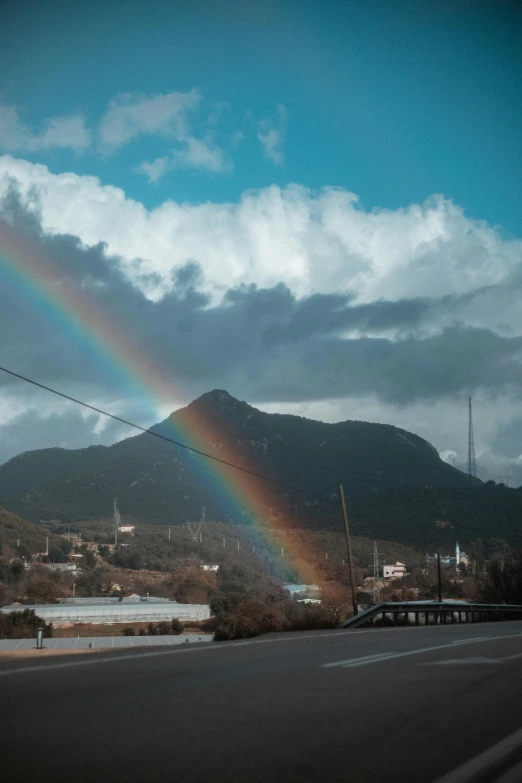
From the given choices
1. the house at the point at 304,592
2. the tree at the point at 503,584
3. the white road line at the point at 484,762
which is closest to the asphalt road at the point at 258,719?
the white road line at the point at 484,762

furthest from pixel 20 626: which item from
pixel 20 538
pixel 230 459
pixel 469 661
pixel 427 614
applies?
pixel 230 459

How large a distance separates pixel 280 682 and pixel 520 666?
15.3 ft

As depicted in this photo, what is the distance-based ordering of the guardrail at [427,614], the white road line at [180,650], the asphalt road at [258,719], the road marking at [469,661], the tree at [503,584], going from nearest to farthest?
1. the asphalt road at [258,719]
2. the white road line at [180,650]
3. the road marking at [469,661]
4. the guardrail at [427,614]
5. the tree at [503,584]

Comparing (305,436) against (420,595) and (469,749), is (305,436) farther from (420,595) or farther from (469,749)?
(469,749)

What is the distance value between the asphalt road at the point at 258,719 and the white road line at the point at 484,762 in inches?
0.7

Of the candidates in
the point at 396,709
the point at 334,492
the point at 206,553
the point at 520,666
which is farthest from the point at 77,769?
the point at 334,492

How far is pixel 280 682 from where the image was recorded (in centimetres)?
1059

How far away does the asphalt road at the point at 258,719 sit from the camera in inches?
245

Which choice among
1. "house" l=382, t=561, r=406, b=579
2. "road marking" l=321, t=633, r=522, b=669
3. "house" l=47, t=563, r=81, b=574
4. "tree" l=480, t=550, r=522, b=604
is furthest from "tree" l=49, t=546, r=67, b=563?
"road marking" l=321, t=633, r=522, b=669

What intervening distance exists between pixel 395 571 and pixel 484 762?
81.3m

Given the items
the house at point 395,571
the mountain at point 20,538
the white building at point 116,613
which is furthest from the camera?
the mountain at point 20,538

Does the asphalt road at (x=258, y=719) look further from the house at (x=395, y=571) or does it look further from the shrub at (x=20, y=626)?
the house at (x=395, y=571)

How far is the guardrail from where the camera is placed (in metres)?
26.8

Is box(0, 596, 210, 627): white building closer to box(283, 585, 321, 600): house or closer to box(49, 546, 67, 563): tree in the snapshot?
box(283, 585, 321, 600): house
